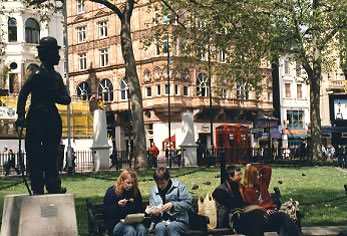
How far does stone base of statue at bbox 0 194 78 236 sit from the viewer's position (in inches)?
362

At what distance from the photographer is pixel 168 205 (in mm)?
9047

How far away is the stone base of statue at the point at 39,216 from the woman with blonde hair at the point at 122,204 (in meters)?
0.69

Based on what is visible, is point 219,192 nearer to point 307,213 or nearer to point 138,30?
point 307,213

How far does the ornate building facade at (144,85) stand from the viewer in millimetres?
57812

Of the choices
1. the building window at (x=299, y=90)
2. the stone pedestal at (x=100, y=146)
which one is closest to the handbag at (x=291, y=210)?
the stone pedestal at (x=100, y=146)

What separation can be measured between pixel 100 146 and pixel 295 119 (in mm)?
40524

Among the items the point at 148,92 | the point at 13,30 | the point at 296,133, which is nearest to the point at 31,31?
the point at 13,30

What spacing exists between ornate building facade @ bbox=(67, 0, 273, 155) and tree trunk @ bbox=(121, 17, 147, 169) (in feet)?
82.3

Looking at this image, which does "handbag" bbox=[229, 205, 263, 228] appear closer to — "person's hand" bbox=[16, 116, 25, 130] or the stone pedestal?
"person's hand" bbox=[16, 116, 25, 130]

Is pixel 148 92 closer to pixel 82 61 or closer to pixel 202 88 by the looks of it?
pixel 202 88

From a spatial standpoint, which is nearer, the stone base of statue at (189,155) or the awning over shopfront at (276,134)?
the stone base of statue at (189,155)

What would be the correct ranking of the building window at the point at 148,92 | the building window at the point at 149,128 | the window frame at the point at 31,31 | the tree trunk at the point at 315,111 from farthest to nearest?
the building window at the point at 148,92 → the building window at the point at 149,128 → the window frame at the point at 31,31 → the tree trunk at the point at 315,111

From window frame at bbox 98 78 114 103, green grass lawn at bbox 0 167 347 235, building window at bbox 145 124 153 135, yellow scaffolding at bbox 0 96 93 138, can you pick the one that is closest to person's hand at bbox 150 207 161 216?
green grass lawn at bbox 0 167 347 235

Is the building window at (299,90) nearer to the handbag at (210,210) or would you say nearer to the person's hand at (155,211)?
the handbag at (210,210)
